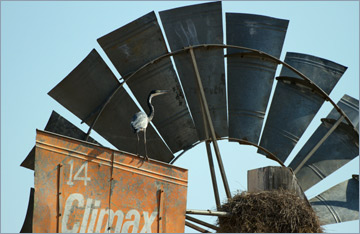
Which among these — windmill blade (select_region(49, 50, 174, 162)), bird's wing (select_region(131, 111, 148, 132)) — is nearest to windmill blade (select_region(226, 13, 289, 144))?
windmill blade (select_region(49, 50, 174, 162))

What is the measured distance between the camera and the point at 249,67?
16.2m

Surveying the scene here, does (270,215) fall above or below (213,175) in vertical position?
below

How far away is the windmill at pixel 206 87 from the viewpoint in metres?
15.7

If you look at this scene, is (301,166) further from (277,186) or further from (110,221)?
(110,221)

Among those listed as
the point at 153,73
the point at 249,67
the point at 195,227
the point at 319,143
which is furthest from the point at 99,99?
the point at 319,143

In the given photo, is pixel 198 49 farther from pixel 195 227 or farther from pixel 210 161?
pixel 195 227

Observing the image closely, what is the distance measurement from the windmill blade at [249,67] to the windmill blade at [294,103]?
39cm

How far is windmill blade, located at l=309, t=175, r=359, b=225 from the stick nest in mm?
2224

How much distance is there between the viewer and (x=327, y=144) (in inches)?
659

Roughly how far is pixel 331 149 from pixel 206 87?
10.7 feet

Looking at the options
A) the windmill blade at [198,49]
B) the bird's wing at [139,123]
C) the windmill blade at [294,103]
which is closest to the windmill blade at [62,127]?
the bird's wing at [139,123]

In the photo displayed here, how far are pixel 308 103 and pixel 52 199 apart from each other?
710 cm

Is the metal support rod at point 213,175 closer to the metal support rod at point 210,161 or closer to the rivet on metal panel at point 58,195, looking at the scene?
the metal support rod at point 210,161

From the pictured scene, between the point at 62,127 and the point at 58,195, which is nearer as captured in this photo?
the point at 58,195
